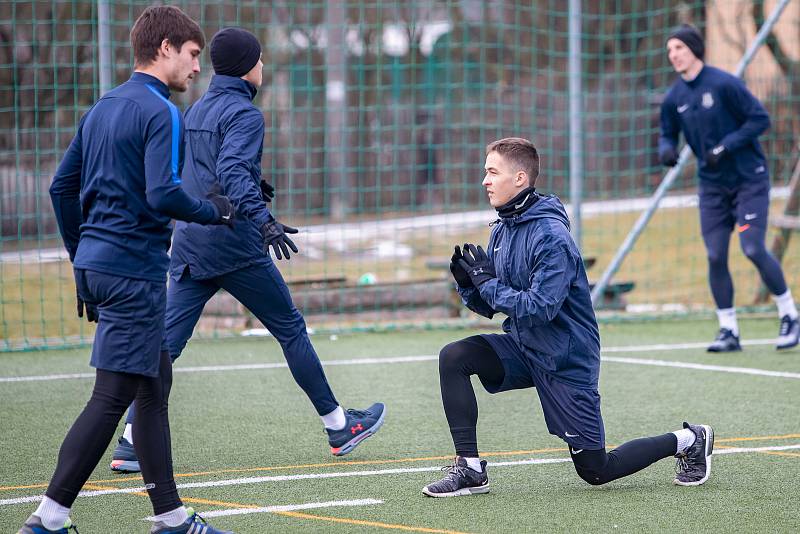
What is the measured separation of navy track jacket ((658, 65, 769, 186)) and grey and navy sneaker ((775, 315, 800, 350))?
105cm

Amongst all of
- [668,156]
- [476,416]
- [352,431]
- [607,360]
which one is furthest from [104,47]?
[476,416]

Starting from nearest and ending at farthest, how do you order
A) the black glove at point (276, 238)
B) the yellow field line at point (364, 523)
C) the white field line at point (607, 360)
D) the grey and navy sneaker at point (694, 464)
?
the yellow field line at point (364, 523) < the grey and navy sneaker at point (694, 464) < the black glove at point (276, 238) < the white field line at point (607, 360)

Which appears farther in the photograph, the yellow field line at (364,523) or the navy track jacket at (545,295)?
the navy track jacket at (545,295)

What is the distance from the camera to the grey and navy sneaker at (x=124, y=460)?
17.9ft

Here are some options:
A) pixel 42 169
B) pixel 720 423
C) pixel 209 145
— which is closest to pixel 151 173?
pixel 209 145

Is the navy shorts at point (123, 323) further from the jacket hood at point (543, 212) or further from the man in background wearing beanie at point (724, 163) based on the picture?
the man in background wearing beanie at point (724, 163)

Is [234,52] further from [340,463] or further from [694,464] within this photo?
[694,464]

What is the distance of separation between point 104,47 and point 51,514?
6513 millimetres

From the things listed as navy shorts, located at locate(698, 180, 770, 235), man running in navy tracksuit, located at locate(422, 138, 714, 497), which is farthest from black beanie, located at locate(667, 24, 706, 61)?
man running in navy tracksuit, located at locate(422, 138, 714, 497)

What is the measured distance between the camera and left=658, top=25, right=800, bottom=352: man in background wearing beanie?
8.57 meters

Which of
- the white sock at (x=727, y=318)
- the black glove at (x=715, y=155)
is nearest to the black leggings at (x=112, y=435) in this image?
the black glove at (x=715, y=155)

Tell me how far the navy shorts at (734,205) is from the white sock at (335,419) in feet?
12.9

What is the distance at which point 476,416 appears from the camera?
502cm

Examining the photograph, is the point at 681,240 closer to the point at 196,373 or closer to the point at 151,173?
the point at 196,373
